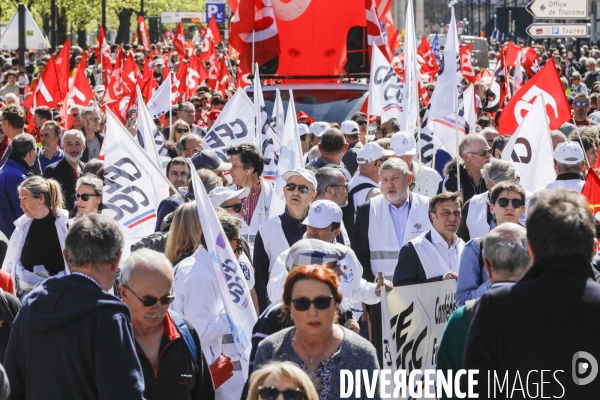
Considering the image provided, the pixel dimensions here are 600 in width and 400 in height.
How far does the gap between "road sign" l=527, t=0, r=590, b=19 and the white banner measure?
11.8 metres

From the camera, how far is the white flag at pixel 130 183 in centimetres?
742

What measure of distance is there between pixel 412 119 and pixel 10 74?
36.1 ft

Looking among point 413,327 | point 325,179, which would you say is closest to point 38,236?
point 325,179

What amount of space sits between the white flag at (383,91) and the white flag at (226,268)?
21.7 feet

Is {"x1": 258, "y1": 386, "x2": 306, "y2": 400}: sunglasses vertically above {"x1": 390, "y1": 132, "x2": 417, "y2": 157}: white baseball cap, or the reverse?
{"x1": 390, "y1": 132, "x2": 417, "y2": 157}: white baseball cap

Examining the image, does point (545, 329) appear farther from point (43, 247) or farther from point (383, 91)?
point (383, 91)

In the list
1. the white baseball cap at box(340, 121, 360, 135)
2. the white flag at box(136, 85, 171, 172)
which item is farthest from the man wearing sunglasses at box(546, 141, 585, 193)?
the white baseball cap at box(340, 121, 360, 135)

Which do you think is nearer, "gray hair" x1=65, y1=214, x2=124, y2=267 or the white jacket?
"gray hair" x1=65, y1=214, x2=124, y2=267

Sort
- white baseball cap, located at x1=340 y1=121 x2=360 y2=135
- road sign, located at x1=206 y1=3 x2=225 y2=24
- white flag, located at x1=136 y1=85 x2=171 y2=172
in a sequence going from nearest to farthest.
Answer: white flag, located at x1=136 y1=85 x2=171 y2=172
white baseball cap, located at x1=340 y1=121 x2=360 y2=135
road sign, located at x1=206 y1=3 x2=225 y2=24

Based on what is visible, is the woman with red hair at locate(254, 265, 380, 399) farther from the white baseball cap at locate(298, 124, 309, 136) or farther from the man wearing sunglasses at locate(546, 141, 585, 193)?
the white baseball cap at locate(298, 124, 309, 136)

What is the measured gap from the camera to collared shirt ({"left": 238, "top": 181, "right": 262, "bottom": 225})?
8227mm

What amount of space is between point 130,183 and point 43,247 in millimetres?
708

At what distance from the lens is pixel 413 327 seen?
6.14 metres

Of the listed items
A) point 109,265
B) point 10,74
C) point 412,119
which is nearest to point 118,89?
point 10,74
